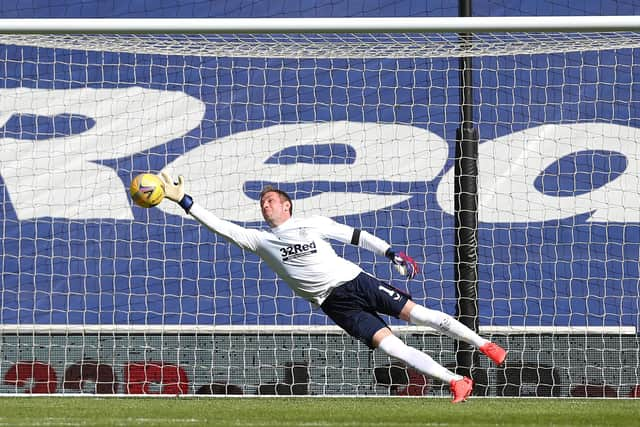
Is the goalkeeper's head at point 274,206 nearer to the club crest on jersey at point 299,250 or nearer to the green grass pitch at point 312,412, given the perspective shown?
the club crest on jersey at point 299,250

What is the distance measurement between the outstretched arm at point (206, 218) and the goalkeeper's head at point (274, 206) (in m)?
0.17

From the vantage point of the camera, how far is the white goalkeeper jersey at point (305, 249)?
8227mm

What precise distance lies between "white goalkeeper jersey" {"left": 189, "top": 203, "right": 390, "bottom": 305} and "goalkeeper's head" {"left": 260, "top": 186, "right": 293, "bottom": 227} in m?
0.05

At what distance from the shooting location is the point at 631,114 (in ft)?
36.3

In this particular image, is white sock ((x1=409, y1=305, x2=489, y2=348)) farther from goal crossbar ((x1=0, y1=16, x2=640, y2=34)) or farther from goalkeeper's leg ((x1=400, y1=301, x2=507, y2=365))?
goal crossbar ((x1=0, y1=16, x2=640, y2=34))

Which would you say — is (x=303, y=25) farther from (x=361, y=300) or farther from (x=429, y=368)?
(x=429, y=368)

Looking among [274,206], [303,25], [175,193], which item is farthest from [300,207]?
[175,193]

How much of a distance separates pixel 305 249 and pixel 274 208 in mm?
393

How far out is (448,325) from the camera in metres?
8.08

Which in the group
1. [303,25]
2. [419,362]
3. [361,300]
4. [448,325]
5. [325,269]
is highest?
[303,25]

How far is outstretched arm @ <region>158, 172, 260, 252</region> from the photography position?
26.2ft

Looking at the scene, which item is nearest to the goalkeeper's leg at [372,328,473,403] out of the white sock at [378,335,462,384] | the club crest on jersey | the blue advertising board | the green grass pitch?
the white sock at [378,335,462,384]

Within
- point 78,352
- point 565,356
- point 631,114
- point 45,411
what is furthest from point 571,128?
point 45,411

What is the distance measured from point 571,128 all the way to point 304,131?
107 inches
